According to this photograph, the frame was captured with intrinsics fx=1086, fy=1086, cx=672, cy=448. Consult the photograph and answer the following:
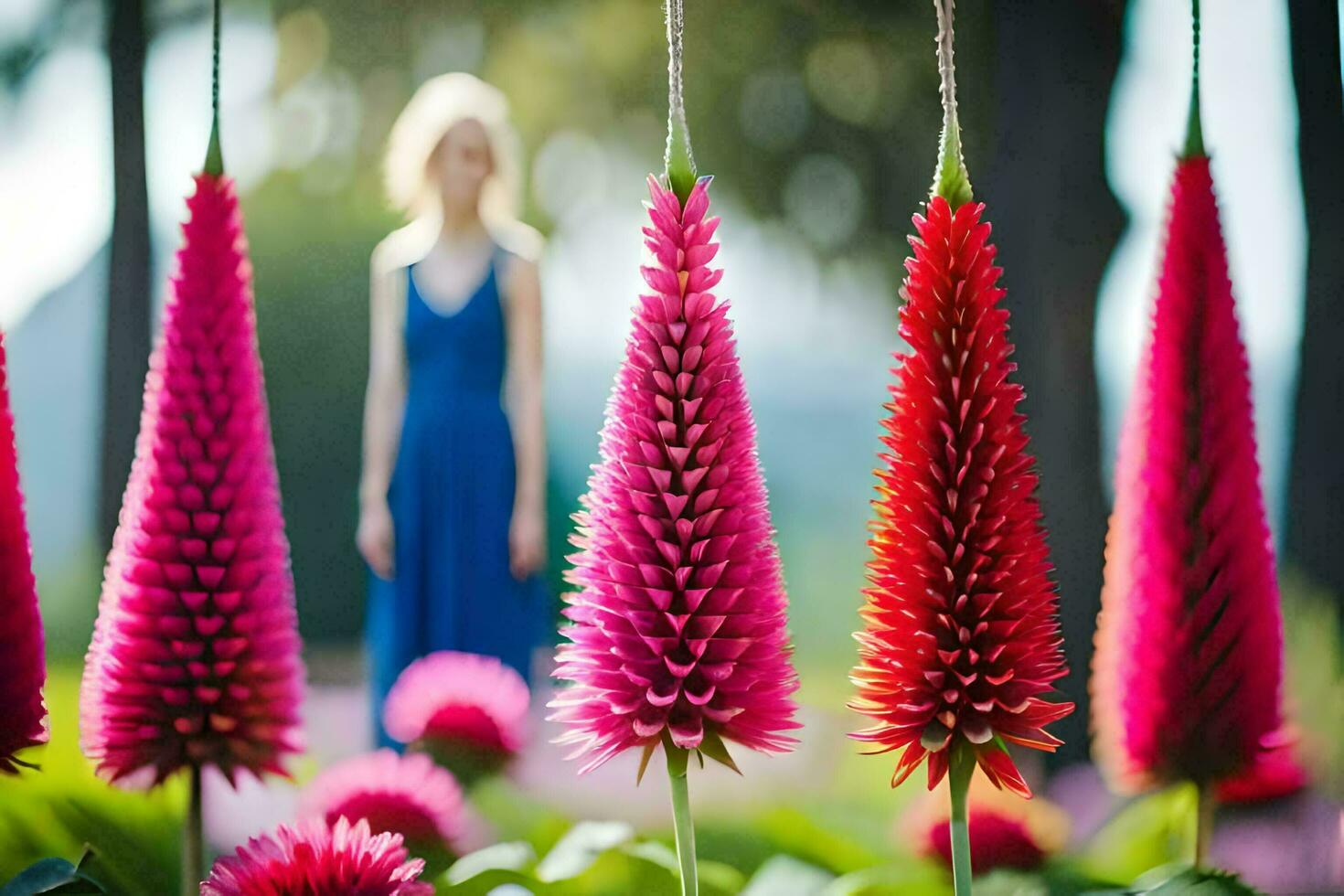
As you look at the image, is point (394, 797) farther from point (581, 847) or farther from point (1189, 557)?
point (1189, 557)

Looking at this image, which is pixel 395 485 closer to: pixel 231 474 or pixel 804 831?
pixel 231 474

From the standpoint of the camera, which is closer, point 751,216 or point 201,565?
point 201,565

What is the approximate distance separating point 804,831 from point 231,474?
1009 millimetres

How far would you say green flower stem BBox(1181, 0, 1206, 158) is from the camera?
172 cm

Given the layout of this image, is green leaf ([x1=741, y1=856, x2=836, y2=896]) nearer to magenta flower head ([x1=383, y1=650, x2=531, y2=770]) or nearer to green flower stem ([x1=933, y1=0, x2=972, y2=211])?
magenta flower head ([x1=383, y1=650, x2=531, y2=770])

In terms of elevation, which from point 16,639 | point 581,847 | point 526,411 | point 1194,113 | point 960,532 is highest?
point 1194,113

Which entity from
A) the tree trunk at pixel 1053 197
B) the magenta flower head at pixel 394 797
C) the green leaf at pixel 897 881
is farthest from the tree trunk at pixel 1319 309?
the magenta flower head at pixel 394 797

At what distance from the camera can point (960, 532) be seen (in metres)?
1.14

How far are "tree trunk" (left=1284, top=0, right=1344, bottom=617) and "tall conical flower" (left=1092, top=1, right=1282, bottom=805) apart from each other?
13cm

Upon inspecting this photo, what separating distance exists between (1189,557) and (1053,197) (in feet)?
1.98

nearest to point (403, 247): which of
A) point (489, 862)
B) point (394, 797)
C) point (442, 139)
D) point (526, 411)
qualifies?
point (442, 139)

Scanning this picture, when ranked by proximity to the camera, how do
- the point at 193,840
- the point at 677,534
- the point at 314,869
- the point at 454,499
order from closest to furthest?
the point at 677,534
the point at 314,869
the point at 193,840
the point at 454,499

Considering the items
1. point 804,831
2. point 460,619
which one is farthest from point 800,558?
point 460,619

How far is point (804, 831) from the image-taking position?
1.69m
